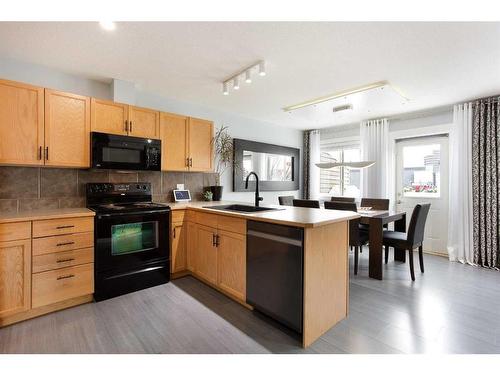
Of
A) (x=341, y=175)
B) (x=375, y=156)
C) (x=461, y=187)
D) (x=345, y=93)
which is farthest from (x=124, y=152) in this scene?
(x=461, y=187)

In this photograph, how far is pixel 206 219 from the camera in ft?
8.86

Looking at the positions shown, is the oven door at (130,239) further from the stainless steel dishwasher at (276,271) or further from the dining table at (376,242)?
→ the dining table at (376,242)

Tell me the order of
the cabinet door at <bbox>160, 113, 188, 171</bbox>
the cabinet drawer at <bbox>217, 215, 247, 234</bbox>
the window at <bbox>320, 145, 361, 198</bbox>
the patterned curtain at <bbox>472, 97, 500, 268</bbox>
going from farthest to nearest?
the window at <bbox>320, 145, 361, 198</bbox> → the patterned curtain at <bbox>472, 97, 500, 268</bbox> → the cabinet door at <bbox>160, 113, 188, 171</bbox> → the cabinet drawer at <bbox>217, 215, 247, 234</bbox>

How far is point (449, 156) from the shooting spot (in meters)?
3.98

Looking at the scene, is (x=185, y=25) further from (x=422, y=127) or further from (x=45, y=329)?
(x=422, y=127)

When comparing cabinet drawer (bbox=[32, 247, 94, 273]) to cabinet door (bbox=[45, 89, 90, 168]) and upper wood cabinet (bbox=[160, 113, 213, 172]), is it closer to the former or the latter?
cabinet door (bbox=[45, 89, 90, 168])

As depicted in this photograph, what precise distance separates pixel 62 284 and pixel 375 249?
333cm

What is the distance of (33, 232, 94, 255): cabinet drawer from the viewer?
209 centimetres

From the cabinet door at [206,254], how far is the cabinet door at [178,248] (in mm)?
213

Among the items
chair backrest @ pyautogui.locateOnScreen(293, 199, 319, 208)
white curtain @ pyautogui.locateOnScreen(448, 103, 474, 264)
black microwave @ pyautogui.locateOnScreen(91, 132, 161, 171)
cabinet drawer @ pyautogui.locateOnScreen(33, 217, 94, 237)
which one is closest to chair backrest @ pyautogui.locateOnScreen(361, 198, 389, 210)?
white curtain @ pyautogui.locateOnScreen(448, 103, 474, 264)

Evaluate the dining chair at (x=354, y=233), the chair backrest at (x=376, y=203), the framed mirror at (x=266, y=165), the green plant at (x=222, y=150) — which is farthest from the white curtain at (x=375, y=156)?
the green plant at (x=222, y=150)

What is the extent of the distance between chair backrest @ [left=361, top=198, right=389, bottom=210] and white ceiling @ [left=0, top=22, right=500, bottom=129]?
1612 millimetres

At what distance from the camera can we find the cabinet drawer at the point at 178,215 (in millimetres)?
2943
